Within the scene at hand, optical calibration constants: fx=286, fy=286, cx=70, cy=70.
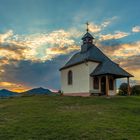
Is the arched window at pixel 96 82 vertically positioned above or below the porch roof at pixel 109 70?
below

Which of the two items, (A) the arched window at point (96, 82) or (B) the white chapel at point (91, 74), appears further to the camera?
(A) the arched window at point (96, 82)

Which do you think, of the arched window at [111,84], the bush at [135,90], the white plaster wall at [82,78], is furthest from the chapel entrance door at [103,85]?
the bush at [135,90]

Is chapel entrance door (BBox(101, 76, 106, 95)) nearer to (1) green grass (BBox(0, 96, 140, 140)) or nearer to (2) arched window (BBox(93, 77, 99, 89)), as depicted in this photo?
(2) arched window (BBox(93, 77, 99, 89))

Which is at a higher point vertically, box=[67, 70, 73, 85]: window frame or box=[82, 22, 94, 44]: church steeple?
box=[82, 22, 94, 44]: church steeple

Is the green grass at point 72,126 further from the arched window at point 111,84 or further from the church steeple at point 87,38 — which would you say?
the church steeple at point 87,38

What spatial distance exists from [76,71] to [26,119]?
22.3 metres

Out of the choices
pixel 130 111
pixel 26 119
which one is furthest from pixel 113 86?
pixel 26 119

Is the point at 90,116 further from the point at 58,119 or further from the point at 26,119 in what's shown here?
the point at 26,119

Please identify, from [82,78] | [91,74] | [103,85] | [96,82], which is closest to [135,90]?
[103,85]

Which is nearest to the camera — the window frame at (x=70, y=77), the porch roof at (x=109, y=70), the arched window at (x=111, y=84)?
the porch roof at (x=109, y=70)

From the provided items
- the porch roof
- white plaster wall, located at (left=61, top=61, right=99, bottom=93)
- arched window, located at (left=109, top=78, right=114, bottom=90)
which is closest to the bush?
arched window, located at (left=109, top=78, right=114, bottom=90)

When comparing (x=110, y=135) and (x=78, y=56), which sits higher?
(x=78, y=56)

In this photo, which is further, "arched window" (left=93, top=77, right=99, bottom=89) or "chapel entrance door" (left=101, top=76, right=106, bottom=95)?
"chapel entrance door" (left=101, top=76, right=106, bottom=95)

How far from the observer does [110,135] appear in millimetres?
14750
